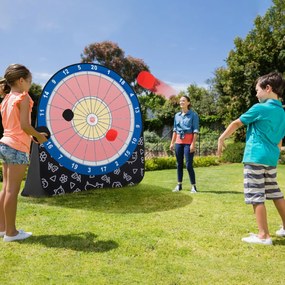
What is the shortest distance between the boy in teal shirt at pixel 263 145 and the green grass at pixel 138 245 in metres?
0.37

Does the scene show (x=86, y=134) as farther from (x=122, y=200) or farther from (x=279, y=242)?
(x=279, y=242)

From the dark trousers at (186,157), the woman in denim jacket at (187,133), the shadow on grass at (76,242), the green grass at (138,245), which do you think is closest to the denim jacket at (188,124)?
the woman in denim jacket at (187,133)

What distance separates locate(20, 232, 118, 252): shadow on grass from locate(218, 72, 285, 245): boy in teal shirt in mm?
1342

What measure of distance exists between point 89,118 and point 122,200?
142cm

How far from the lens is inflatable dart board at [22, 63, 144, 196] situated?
517 cm

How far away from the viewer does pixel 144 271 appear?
2570 mm

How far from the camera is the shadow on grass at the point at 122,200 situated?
15.6 ft

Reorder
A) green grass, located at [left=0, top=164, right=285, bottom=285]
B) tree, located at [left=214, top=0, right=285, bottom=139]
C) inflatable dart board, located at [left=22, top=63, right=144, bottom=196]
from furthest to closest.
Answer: tree, located at [left=214, top=0, right=285, bottom=139] < inflatable dart board, located at [left=22, top=63, right=144, bottom=196] < green grass, located at [left=0, top=164, right=285, bottom=285]

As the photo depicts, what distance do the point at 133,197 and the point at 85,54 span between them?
128ft

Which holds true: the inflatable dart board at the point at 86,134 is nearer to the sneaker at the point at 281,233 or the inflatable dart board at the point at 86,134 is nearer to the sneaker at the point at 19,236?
the sneaker at the point at 19,236

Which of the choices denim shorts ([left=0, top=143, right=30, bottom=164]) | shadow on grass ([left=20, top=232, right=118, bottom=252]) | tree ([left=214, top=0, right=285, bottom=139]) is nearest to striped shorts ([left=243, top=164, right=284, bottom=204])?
shadow on grass ([left=20, top=232, right=118, bottom=252])

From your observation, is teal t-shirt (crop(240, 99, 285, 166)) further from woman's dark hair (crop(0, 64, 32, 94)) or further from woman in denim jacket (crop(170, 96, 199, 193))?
woman in denim jacket (crop(170, 96, 199, 193))

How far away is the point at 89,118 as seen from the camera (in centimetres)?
555

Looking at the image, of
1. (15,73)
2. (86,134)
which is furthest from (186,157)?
(15,73)
